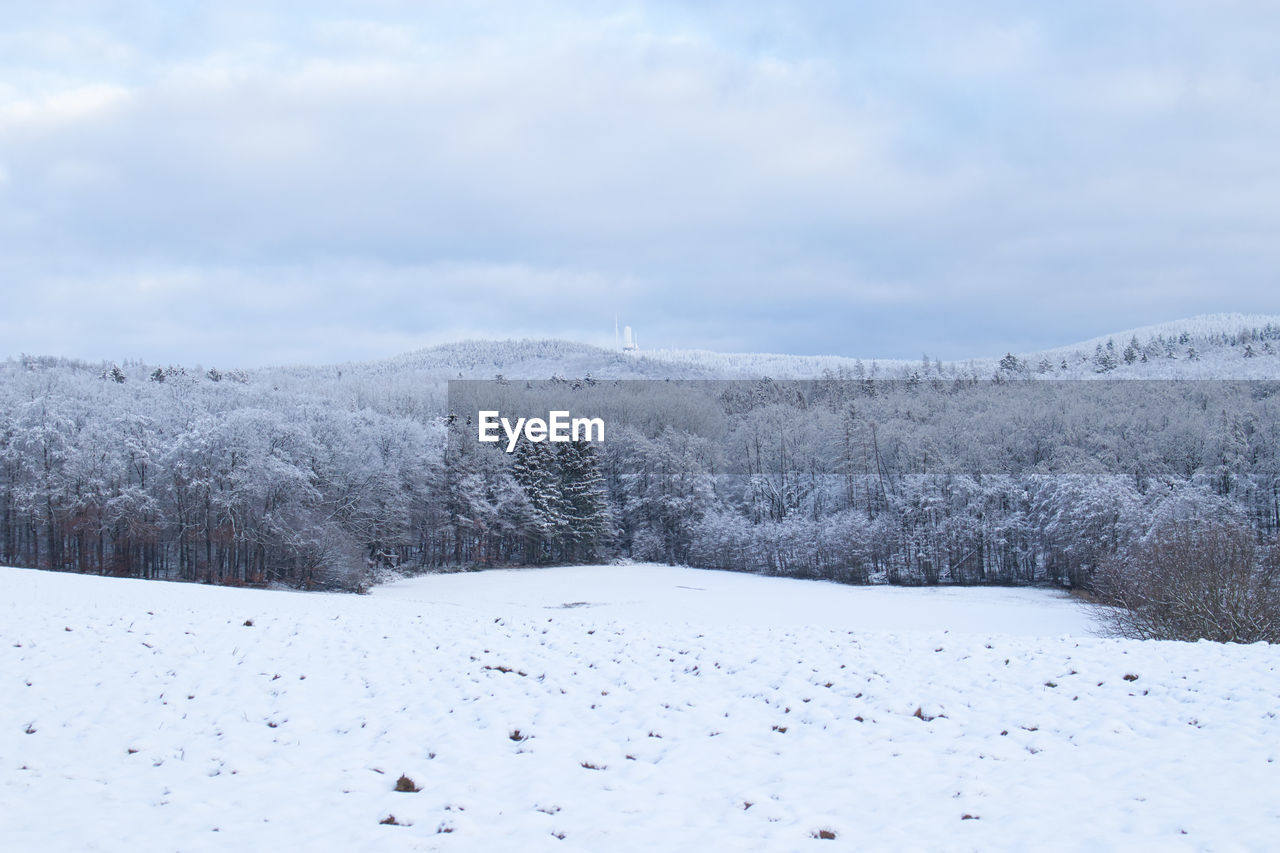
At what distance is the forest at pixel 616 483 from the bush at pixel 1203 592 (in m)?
14.8

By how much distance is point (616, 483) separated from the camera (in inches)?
2648

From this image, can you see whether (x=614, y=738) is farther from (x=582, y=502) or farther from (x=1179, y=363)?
(x=1179, y=363)

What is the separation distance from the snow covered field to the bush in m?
4.57

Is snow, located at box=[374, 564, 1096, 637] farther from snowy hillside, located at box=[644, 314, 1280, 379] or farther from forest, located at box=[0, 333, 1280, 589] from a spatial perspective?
snowy hillside, located at box=[644, 314, 1280, 379]

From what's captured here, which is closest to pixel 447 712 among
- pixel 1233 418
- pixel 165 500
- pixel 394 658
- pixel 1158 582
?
pixel 394 658

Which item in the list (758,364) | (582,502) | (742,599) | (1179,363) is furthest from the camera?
(758,364)

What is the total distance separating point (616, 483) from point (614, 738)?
191ft

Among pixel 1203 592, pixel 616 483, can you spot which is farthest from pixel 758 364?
pixel 1203 592

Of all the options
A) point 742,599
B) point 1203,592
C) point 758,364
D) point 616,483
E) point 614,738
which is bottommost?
point 742,599

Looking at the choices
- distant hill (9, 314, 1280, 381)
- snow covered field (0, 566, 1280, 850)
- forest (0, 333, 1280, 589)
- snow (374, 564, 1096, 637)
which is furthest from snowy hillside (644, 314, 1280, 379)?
snow covered field (0, 566, 1280, 850)

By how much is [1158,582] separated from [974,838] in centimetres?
1611

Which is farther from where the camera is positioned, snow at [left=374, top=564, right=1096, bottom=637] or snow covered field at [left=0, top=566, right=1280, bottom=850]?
snow at [left=374, top=564, right=1096, bottom=637]

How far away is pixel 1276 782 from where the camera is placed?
725cm

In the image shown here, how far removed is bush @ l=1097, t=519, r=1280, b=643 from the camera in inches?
639
